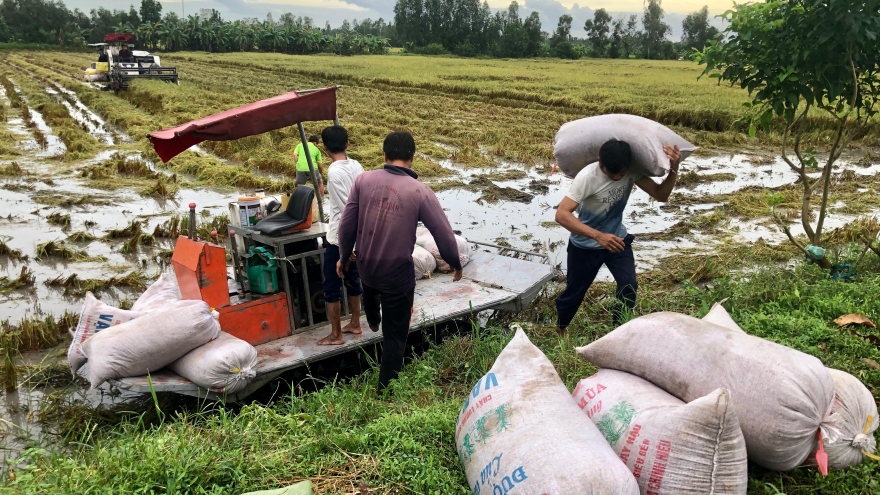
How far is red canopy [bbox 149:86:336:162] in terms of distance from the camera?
13.2ft

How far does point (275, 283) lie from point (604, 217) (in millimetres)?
2420

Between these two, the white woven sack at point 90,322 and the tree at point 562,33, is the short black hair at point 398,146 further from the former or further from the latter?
the tree at point 562,33

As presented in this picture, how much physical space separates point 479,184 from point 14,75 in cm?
3212

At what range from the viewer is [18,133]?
15.4 metres

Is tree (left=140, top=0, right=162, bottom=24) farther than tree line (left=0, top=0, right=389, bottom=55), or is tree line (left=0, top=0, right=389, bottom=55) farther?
tree (left=140, top=0, right=162, bottom=24)

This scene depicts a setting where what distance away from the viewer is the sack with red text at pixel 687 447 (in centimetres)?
204

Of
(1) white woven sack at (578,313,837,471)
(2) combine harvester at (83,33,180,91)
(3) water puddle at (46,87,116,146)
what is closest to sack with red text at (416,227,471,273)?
(1) white woven sack at (578,313,837,471)

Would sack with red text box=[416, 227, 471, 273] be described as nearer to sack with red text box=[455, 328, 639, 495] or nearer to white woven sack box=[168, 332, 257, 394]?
white woven sack box=[168, 332, 257, 394]

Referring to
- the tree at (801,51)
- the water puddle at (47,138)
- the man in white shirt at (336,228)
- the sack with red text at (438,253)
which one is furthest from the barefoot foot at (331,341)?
the water puddle at (47,138)

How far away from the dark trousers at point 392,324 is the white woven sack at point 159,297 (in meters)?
1.47

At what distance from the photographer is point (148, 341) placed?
11.9 ft

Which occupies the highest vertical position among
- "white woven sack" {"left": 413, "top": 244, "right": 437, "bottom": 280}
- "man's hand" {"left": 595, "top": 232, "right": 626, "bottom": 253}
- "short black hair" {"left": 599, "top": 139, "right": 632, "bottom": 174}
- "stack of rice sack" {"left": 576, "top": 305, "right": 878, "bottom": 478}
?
"short black hair" {"left": 599, "top": 139, "right": 632, "bottom": 174}

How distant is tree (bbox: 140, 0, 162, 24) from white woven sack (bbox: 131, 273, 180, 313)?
83.7 m

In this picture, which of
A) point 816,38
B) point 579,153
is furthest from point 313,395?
point 816,38
